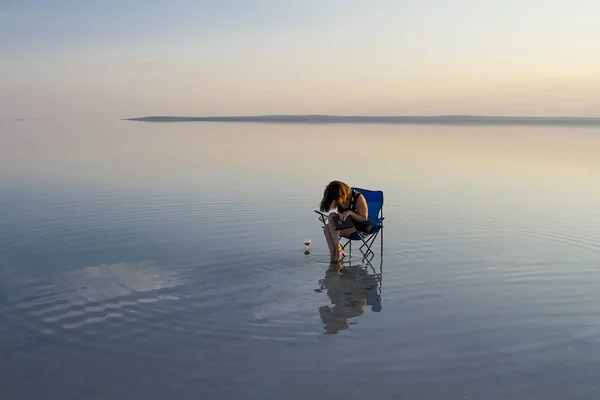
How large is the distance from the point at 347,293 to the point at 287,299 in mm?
624

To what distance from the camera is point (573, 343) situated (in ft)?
15.2

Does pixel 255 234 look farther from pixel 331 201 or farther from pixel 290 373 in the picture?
pixel 290 373

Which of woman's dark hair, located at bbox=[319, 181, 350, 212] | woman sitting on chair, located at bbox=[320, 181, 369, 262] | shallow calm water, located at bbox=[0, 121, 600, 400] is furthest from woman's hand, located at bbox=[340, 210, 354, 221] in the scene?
shallow calm water, located at bbox=[0, 121, 600, 400]

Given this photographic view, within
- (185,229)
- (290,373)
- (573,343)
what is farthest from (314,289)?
(185,229)

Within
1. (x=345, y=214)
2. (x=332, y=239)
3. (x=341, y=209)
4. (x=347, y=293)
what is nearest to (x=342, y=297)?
(x=347, y=293)

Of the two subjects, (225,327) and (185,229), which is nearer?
(225,327)

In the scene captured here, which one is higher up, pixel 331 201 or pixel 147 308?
pixel 331 201

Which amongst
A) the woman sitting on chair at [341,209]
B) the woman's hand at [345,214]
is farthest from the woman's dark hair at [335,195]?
the woman's hand at [345,214]

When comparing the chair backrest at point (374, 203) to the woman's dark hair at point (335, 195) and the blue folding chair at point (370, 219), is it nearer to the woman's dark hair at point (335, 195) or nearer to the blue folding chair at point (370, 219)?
the blue folding chair at point (370, 219)

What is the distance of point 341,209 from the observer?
286 inches

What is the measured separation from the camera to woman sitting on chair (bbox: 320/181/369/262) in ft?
23.4

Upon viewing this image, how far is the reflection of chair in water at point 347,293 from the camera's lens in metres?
5.21

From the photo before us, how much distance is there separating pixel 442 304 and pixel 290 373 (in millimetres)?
1971

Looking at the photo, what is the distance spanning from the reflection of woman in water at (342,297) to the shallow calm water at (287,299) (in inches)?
1.0
